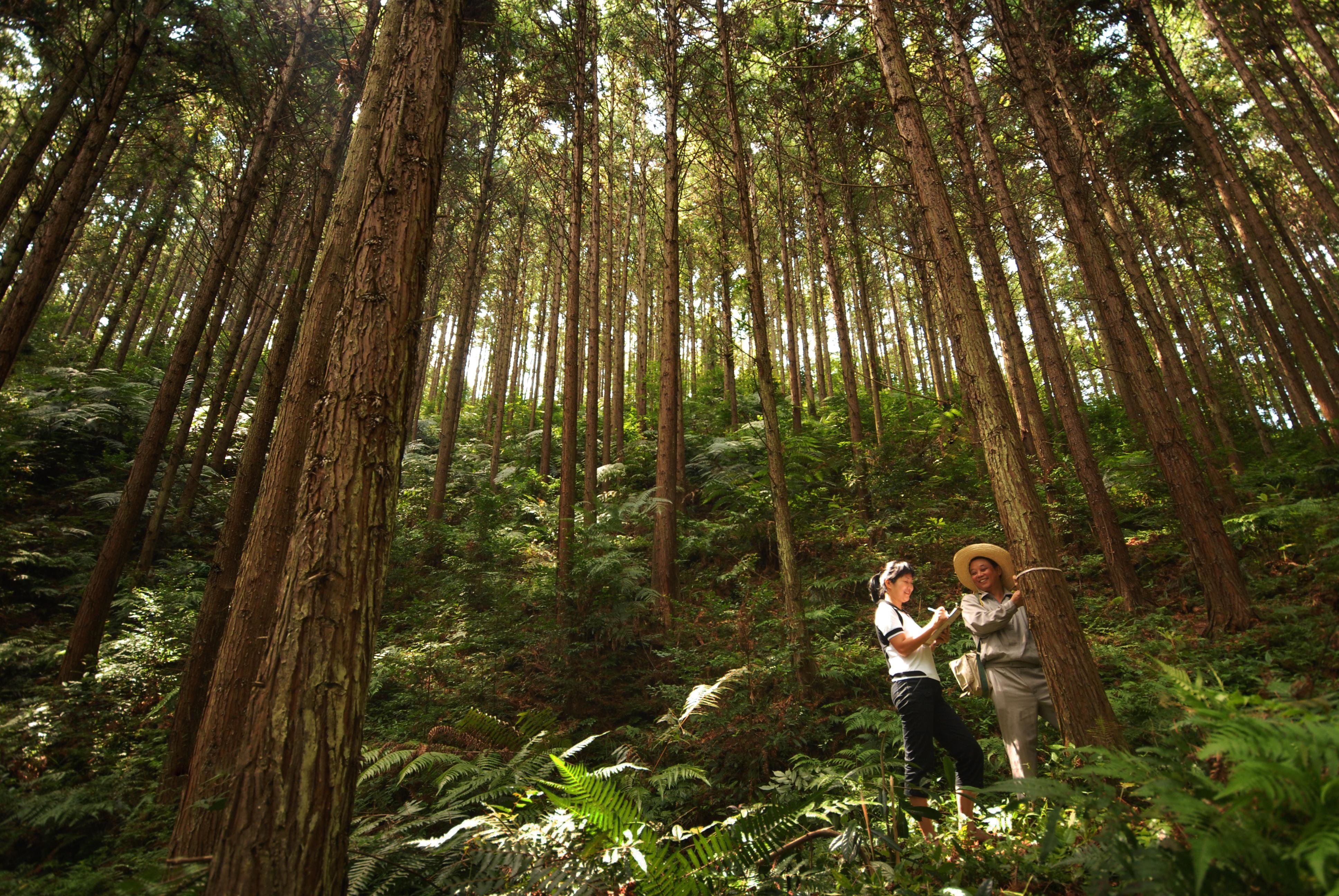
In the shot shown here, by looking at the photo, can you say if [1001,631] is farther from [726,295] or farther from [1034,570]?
[726,295]

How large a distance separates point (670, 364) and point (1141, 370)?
261 inches

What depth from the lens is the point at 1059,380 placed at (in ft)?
29.0

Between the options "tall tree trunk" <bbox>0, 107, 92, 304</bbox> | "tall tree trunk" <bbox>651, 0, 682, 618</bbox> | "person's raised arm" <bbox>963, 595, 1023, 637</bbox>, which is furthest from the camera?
"tall tree trunk" <bbox>651, 0, 682, 618</bbox>

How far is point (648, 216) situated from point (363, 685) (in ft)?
76.4

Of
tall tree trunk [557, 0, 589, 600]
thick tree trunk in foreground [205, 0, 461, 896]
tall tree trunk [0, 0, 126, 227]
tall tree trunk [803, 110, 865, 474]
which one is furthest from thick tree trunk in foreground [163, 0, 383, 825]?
tall tree trunk [803, 110, 865, 474]

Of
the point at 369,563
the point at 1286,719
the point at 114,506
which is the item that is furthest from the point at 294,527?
the point at 114,506

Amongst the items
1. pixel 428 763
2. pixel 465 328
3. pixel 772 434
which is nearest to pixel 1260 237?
pixel 772 434

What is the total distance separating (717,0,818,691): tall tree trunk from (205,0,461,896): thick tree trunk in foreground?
4253 millimetres

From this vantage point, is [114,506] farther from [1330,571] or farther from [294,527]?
[1330,571]

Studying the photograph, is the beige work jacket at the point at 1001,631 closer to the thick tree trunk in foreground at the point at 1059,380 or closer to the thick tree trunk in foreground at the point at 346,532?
the thick tree trunk in foreground at the point at 346,532

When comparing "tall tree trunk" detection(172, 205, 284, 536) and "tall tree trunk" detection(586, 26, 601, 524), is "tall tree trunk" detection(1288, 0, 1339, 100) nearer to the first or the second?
"tall tree trunk" detection(586, 26, 601, 524)

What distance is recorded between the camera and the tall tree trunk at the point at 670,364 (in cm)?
881

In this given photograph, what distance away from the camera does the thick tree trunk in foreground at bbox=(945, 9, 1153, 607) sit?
298 inches

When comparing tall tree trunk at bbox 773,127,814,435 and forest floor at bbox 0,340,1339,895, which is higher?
tall tree trunk at bbox 773,127,814,435
